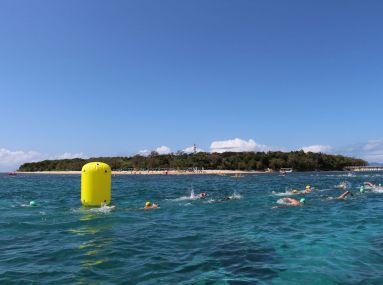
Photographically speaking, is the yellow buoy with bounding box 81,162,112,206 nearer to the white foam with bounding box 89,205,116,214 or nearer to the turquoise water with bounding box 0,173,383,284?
the white foam with bounding box 89,205,116,214

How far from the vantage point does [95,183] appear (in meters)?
20.8

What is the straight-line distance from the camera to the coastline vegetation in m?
160

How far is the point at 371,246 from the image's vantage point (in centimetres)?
1268

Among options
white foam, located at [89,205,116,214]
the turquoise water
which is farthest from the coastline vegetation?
the turquoise water

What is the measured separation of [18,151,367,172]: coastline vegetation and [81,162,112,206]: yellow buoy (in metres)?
135

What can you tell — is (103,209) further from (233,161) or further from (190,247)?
(233,161)

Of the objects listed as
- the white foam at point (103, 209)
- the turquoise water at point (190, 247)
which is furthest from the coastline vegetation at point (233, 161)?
the turquoise water at point (190, 247)

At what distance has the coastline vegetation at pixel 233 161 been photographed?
160125mm

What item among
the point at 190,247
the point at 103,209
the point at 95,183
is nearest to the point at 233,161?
the point at 103,209

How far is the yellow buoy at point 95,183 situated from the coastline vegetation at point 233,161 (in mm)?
135187

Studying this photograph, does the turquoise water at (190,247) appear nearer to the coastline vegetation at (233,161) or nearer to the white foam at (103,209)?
the white foam at (103,209)

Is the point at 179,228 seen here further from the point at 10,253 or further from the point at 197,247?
the point at 10,253

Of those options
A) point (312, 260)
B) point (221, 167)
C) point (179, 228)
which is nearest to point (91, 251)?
point (179, 228)

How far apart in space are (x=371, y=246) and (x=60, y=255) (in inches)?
383
